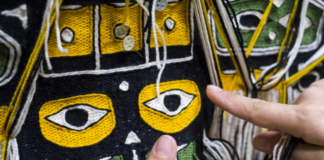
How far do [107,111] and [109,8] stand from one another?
0.22 m

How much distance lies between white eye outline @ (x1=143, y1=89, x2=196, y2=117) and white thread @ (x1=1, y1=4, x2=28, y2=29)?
0.28 m

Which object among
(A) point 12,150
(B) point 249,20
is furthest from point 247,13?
(A) point 12,150

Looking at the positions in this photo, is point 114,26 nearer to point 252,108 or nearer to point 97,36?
point 97,36

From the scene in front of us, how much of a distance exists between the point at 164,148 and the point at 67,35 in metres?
0.30

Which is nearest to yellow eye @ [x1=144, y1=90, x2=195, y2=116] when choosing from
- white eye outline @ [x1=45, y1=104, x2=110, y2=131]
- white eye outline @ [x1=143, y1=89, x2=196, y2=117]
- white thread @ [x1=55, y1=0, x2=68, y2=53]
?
white eye outline @ [x1=143, y1=89, x2=196, y2=117]

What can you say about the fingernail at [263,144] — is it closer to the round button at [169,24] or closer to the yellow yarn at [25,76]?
the round button at [169,24]

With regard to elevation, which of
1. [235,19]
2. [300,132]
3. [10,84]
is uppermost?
[235,19]

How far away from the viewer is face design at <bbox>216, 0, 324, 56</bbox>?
630 millimetres

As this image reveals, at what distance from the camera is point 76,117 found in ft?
1.72

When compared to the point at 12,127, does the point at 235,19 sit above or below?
above

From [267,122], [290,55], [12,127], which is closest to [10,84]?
[12,127]

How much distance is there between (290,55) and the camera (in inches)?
26.6

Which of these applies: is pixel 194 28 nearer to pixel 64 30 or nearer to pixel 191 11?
pixel 191 11

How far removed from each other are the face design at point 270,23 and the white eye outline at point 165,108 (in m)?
0.15
